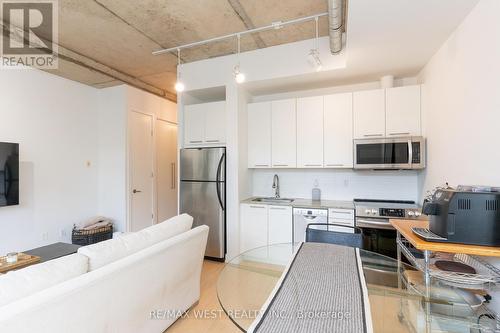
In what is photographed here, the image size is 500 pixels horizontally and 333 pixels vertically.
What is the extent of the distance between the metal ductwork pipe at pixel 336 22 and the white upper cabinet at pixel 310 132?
2.78 feet

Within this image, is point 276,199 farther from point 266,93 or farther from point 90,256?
point 90,256

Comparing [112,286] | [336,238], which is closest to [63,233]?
[112,286]

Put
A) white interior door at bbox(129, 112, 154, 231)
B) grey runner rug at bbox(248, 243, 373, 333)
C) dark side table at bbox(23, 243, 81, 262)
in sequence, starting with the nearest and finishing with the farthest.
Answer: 1. grey runner rug at bbox(248, 243, 373, 333)
2. dark side table at bbox(23, 243, 81, 262)
3. white interior door at bbox(129, 112, 154, 231)

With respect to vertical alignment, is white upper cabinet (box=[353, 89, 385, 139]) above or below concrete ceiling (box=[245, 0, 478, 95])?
below

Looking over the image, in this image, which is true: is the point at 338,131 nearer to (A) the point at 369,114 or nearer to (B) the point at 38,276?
(A) the point at 369,114

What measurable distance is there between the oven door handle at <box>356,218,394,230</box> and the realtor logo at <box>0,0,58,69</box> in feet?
13.2

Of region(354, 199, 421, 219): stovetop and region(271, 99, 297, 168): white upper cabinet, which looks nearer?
region(354, 199, 421, 219): stovetop

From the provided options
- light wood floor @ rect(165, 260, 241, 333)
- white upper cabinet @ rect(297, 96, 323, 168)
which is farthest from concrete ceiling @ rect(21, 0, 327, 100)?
light wood floor @ rect(165, 260, 241, 333)

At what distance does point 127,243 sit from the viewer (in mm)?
1735

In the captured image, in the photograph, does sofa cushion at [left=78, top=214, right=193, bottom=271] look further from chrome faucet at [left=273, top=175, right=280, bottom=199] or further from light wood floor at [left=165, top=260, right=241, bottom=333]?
chrome faucet at [left=273, top=175, right=280, bottom=199]

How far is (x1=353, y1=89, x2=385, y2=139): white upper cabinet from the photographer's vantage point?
3.10 metres

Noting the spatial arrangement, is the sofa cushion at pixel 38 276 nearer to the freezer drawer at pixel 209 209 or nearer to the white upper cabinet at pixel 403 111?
the freezer drawer at pixel 209 209

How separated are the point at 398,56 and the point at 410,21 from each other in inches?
29.2

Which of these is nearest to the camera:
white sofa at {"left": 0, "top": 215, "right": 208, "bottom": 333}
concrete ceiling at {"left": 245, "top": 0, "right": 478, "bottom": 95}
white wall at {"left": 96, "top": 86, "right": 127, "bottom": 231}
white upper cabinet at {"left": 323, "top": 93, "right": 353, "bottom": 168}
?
white sofa at {"left": 0, "top": 215, "right": 208, "bottom": 333}
